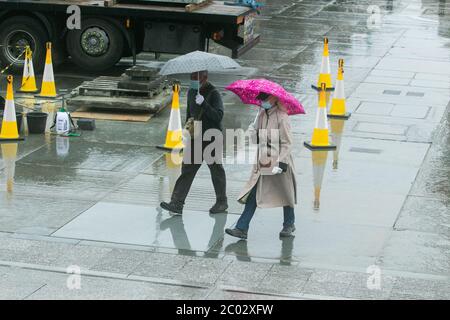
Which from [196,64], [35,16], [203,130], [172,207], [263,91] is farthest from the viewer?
[35,16]

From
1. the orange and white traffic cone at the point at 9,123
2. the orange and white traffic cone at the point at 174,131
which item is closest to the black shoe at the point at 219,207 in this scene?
the orange and white traffic cone at the point at 174,131

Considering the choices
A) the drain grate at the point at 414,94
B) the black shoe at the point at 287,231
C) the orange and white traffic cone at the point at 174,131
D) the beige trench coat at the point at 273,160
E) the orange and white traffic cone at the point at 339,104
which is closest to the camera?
the beige trench coat at the point at 273,160

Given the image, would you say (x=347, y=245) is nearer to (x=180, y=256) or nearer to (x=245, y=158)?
(x=180, y=256)

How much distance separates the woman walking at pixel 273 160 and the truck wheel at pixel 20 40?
10.1 meters

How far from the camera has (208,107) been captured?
11500 millimetres

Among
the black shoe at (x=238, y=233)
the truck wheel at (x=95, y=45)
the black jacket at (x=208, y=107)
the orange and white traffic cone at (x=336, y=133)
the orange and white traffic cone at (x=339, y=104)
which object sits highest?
the black jacket at (x=208, y=107)

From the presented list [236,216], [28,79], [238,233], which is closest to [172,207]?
[236,216]

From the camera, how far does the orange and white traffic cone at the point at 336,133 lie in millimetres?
14492

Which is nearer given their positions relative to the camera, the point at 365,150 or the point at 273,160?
the point at 273,160

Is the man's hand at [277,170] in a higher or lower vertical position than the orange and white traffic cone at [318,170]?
higher

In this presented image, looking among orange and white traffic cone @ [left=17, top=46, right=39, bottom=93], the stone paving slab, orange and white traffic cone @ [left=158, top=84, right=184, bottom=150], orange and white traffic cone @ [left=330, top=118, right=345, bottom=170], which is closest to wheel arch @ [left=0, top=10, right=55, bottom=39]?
orange and white traffic cone @ [left=17, top=46, right=39, bottom=93]

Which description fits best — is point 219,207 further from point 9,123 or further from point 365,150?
point 9,123

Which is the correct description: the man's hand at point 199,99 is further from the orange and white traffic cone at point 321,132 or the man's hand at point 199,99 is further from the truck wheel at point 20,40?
the truck wheel at point 20,40

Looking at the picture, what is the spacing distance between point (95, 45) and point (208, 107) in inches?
350
